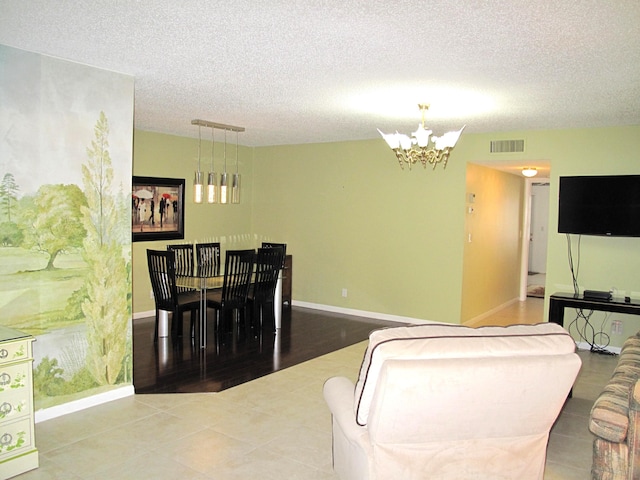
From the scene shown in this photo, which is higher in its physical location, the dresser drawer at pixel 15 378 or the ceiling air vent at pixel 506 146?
the ceiling air vent at pixel 506 146

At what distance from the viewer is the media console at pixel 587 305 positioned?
508 cm

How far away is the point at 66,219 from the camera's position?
11.8ft

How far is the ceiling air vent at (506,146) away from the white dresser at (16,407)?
527 cm

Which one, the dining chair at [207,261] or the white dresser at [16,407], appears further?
the dining chair at [207,261]

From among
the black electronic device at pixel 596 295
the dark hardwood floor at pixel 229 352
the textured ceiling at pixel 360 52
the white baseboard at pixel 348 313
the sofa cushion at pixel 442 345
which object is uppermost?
the textured ceiling at pixel 360 52

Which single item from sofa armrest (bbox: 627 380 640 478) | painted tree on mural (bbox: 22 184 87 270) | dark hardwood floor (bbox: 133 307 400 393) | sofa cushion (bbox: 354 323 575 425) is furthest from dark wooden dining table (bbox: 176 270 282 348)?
sofa armrest (bbox: 627 380 640 478)

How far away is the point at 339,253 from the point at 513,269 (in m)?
3.09

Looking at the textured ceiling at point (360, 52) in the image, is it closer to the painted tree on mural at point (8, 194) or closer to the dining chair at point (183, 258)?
the painted tree on mural at point (8, 194)

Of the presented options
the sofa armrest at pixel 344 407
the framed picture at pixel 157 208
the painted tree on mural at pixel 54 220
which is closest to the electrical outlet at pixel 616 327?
the sofa armrest at pixel 344 407

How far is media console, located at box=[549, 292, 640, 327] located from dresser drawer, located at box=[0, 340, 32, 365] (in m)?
4.69

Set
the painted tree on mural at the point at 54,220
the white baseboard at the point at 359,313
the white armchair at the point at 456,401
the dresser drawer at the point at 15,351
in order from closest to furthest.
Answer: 1. the white armchair at the point at 456,401
2. the dresser drawer at the point at 15,351
3. the painted tree on mural at the point at 54,220
4. the white baseboard at the point at 359,313

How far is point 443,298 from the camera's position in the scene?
21.9ft

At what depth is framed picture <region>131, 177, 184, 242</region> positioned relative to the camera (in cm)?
673

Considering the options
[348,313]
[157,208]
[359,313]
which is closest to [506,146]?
[359,313]
